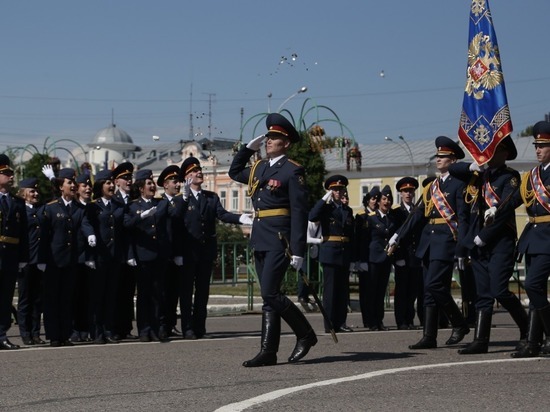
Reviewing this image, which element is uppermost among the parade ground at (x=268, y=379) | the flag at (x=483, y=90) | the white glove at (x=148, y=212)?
the flag at (x=483, y=90)

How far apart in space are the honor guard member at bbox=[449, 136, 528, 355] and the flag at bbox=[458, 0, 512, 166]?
0.29 meters

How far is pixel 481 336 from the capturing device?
11.5m

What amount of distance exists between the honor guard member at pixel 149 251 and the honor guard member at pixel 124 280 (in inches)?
6.6

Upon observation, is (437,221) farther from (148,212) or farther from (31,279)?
(31,279)

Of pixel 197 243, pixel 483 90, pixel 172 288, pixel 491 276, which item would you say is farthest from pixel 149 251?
pixel 491 276

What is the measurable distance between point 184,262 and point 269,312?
158 inches

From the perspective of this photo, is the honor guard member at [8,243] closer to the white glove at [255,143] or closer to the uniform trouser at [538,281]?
the white glove at [255,143]

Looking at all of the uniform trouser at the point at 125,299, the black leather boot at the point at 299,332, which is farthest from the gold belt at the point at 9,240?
the black leather boot at the point at 299,332

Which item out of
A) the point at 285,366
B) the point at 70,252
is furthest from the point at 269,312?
the point at 70,252

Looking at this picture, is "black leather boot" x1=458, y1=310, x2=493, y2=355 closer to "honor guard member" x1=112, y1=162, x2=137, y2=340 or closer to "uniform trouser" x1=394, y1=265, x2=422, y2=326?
"honor guard member" x1=112, y1=162, x2=137, y2=340

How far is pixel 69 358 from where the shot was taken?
37.4 ft

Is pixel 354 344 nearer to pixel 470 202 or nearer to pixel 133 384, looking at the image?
pixel 470 202

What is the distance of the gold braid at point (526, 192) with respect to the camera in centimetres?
1118

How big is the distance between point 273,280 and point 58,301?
373 centimetres
